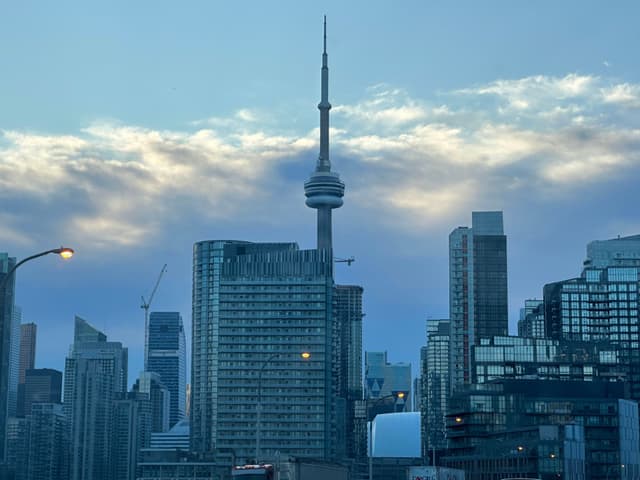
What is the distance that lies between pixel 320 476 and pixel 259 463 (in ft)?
17.1

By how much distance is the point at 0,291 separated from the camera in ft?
129

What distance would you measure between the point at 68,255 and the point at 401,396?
44693 millimetres

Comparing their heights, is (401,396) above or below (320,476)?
above

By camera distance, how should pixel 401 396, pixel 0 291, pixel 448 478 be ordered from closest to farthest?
pixel 0 291 < pixel 401 396 < pixel 448 478

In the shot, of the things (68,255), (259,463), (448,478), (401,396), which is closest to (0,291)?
(68,255)

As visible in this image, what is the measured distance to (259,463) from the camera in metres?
70.2

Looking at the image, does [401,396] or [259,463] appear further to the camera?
[401,396]

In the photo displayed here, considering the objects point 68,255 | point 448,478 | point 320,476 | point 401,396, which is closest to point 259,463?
point 320,476

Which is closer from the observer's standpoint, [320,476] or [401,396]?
[320,476]

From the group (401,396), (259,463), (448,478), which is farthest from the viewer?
(448,478)

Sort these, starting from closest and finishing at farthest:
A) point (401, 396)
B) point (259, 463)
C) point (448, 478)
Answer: point (259, 463) → point (401, 396) → point (448, 478)

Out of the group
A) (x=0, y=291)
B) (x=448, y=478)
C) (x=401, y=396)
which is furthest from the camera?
(x=448, y=478)

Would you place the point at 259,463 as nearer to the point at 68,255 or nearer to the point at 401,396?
the point at 401,396

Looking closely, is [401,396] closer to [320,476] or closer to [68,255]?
[320,476]
